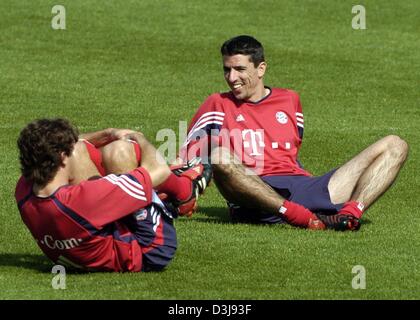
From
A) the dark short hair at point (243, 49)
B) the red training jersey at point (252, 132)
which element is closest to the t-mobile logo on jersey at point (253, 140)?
the red training jersey at point (252, 132)

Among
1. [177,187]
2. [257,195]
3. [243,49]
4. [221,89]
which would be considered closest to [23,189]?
[177,187]

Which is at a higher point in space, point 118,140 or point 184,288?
point 118,140

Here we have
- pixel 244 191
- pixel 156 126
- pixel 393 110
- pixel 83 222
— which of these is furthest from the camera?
pixel 393 110

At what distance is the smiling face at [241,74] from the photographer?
12.8 meters

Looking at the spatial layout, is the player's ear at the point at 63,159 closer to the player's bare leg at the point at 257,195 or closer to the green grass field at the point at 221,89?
the green grass field at the point at 221,89

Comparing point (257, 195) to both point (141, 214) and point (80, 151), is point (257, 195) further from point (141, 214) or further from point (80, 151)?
point (141, 214)

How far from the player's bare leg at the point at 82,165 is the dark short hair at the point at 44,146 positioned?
728 mm

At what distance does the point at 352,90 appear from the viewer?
20578 mm

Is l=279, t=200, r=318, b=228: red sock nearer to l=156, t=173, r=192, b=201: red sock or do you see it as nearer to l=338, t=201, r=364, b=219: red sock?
l=338, t=201, r=364, b=219: red sock

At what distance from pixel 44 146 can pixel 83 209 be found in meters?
0.57

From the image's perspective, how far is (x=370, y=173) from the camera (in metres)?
12.6
